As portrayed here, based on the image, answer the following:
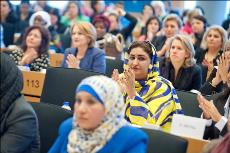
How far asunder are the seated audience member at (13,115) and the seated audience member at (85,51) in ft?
8.51

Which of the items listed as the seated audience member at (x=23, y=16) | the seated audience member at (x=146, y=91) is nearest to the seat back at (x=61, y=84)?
the seated audience member at (x=146, y=91)

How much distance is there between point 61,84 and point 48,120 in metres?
1.09

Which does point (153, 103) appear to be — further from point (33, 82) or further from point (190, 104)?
point (33, 82)

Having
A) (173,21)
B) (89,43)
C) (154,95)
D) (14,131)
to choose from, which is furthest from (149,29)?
(14,131)

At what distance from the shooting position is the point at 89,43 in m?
5.69

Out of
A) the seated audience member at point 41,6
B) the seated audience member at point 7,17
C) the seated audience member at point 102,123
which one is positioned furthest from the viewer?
the seated audience member at point 41,6

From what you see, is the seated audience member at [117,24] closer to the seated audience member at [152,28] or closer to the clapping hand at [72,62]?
the seated audience member at [152,28]

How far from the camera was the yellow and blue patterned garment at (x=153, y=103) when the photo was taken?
3582mm

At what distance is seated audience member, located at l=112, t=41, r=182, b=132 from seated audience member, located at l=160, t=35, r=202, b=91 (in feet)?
3.79

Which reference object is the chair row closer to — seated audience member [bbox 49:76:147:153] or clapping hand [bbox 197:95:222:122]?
seated audience member [bbox 49:76:147:153]

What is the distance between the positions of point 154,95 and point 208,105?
0.50m

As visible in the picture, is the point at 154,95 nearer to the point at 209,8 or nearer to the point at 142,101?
the point at 142,101

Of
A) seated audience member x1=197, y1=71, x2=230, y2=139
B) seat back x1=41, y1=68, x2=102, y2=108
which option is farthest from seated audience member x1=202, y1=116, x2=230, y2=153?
seat back x1=41, y1=68, x2=102, y2=108

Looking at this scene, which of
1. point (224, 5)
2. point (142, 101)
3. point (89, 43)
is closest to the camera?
point (142, 101)
